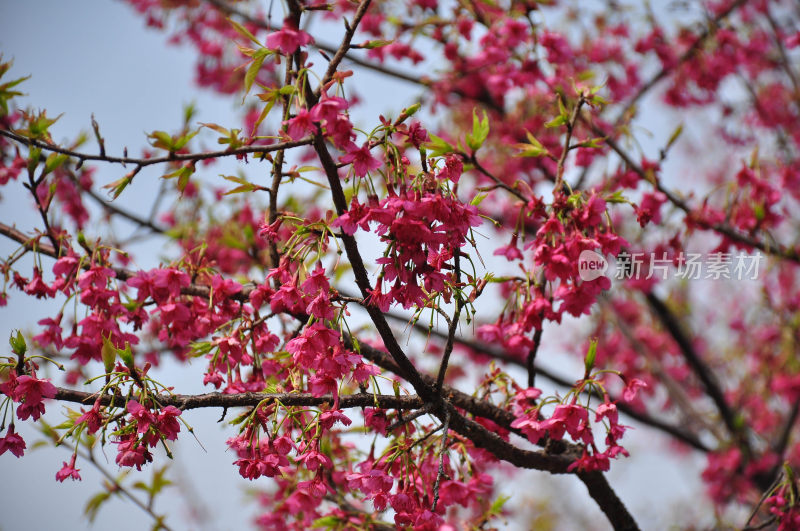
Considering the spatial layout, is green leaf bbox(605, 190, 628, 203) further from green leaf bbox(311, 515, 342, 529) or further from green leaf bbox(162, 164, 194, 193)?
green leaf bbox(311, 515, 342, 529)

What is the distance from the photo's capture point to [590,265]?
2201mm

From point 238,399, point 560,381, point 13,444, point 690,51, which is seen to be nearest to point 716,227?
point 560,381

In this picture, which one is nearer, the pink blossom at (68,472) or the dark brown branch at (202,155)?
the dark brown branch at (202,155)

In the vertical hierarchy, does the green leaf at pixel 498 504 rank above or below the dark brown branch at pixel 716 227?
below

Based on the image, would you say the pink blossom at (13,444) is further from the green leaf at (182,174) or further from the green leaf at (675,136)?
the green leaf at (675,136)

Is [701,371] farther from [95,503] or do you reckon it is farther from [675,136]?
[95,503]

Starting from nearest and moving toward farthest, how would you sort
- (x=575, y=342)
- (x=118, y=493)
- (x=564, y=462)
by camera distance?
(x=564, y=462), (x=118, y=493), (x=575, y=342)

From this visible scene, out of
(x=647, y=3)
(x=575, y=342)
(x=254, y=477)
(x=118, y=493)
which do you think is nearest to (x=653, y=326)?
(x=575, y=342)

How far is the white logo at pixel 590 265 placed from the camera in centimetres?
213

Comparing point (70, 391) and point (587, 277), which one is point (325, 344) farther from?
point (587, 277)

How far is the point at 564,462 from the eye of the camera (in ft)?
7.76

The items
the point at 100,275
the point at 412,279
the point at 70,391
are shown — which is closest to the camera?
the point at 412,279

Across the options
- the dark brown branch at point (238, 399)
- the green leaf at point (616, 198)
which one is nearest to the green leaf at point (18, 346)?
the dark brown branch at point (238, 399)

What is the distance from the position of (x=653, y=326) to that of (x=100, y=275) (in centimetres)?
615
